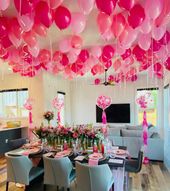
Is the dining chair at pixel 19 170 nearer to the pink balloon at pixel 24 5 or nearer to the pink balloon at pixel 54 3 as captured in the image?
the pink balloon at pixel 24 5

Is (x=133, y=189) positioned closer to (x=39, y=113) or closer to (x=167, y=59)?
(x=167, y=59)

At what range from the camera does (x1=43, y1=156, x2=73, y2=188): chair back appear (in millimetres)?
3139

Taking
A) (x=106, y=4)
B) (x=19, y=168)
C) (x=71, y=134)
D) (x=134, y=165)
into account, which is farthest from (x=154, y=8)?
(x=19, y=168)

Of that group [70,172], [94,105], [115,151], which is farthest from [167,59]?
[94,105]

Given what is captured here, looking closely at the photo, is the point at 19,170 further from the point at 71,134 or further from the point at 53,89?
the point at 53,89

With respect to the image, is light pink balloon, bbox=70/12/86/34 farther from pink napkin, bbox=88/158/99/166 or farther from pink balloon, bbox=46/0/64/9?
pink napkin, bbox=88/158/99/166

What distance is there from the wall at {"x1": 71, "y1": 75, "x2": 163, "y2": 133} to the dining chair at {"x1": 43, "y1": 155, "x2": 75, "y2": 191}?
5863 mm

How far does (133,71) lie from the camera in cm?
635

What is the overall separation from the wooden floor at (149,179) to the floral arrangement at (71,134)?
1.10m

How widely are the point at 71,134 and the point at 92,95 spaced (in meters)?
5.57

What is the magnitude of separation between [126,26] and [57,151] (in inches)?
99.4

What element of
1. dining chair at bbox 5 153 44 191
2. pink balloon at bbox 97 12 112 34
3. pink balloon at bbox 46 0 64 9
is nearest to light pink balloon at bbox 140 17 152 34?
pink balloon at bbox 97 12 112 34

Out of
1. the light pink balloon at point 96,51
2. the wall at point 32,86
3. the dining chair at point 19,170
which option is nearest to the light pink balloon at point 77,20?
the light pink balloon at point 96,51

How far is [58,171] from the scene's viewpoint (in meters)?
3.16
